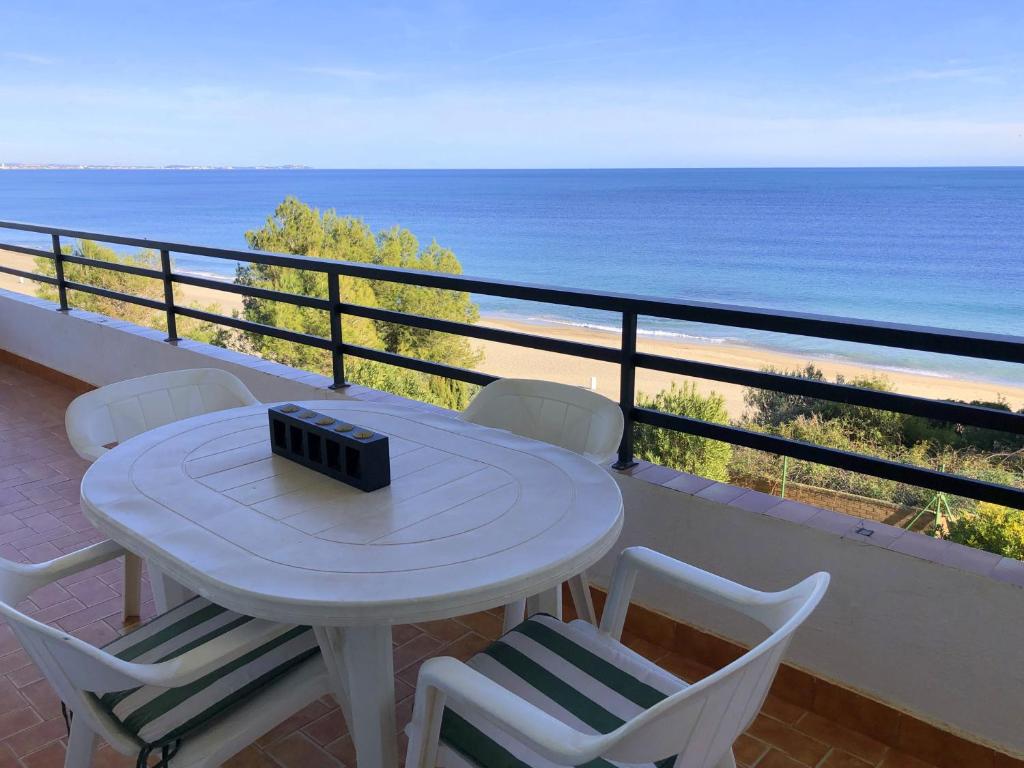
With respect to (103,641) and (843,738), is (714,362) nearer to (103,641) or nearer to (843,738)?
(843,738)

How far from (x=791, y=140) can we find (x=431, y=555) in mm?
43401

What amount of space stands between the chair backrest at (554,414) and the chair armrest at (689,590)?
51 centimetres

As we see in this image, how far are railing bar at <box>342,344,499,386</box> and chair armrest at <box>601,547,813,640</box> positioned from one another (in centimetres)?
102

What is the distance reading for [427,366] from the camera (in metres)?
3.02

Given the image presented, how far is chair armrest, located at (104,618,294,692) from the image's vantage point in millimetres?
1176

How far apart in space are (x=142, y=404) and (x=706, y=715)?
197 cm

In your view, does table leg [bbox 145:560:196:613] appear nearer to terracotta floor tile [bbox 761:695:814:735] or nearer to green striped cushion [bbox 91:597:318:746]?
green striped cushion [bbox 91:597:318:746]

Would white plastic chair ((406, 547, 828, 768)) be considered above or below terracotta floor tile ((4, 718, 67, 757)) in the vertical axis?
above

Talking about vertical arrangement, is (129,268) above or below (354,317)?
above

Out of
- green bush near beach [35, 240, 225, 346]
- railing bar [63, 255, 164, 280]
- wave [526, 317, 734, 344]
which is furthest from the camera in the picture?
green bush near beach [35, 240, 225, 346]

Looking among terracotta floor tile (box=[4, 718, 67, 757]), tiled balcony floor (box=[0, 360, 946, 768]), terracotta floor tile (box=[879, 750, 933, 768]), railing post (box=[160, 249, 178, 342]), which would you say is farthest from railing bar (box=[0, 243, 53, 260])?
terracotta floor tile (box=[879, 750, 933, 768])

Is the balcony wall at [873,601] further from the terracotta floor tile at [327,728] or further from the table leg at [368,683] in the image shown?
the table leg at [368,683]

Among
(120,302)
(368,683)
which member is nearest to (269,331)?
(368,683)

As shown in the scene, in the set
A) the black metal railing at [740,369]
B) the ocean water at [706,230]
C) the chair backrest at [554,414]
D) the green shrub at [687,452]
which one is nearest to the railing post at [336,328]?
the black metal railing at [740,369]
